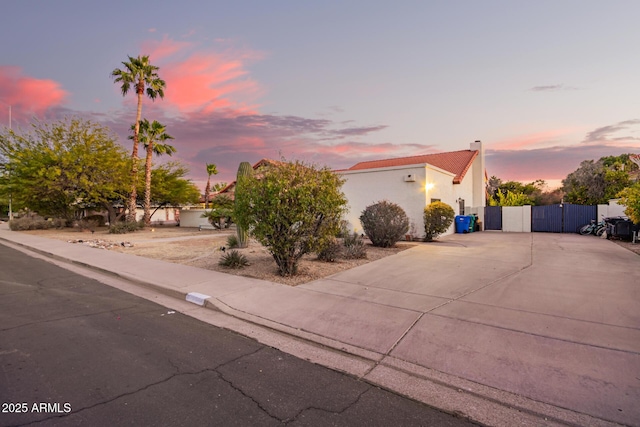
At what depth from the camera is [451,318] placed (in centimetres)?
527

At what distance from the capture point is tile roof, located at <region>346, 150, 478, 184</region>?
80.4 ft

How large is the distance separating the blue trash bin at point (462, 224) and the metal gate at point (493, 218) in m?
4.03

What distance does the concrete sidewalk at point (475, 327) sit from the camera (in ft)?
10.7

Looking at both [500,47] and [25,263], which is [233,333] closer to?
[25,263]

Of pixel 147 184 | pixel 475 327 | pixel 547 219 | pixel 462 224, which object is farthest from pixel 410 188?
pixel 147 184

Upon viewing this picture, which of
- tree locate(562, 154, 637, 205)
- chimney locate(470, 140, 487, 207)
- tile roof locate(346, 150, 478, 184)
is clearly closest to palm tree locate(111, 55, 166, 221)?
tile roof locate(346, 150, 478, 184)

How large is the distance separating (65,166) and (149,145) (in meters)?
7.07

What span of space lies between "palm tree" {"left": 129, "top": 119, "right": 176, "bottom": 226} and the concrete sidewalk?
2052 cm

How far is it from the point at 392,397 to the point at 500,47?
13798mm

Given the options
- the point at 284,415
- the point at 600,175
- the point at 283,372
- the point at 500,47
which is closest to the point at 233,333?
the point at 283,372

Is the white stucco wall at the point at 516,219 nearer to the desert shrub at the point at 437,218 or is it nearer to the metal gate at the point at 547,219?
the metal gate at the point at 547,219

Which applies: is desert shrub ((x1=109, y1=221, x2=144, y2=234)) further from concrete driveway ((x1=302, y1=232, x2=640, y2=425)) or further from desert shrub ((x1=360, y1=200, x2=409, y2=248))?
concrete driveway ((x1=302, y1=232, x2=640, y2=425))

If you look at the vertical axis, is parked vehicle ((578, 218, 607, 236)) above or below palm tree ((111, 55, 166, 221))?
below

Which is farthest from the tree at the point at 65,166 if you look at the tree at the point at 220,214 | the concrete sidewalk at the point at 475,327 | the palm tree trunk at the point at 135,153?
the concrete sidewalk at the point at 475,327
